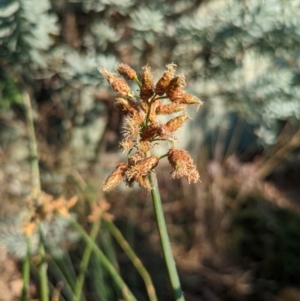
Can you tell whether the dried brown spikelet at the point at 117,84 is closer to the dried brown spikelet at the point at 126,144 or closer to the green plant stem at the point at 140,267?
the dried brown spikelet at the point at 126,144

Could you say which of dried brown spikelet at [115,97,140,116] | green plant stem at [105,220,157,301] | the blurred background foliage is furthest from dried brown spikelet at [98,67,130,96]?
the blurred background foliage

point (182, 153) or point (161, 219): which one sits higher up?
point (182, 153)

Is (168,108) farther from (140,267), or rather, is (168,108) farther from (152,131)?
Result: (140,267)

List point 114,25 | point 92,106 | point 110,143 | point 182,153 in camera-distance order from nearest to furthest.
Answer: point 182,153 → point 114,25 → point 92,106 → point 110,143

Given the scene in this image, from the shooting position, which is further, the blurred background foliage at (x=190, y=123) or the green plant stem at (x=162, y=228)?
the blurred background foliage at (x=190, y=123)

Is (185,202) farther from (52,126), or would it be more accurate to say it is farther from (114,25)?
(114,25)

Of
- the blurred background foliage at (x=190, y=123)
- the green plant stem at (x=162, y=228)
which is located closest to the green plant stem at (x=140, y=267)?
the blurred background foliage at (x=190, y=123)

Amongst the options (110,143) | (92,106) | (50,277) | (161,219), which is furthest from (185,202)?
(161,219)
